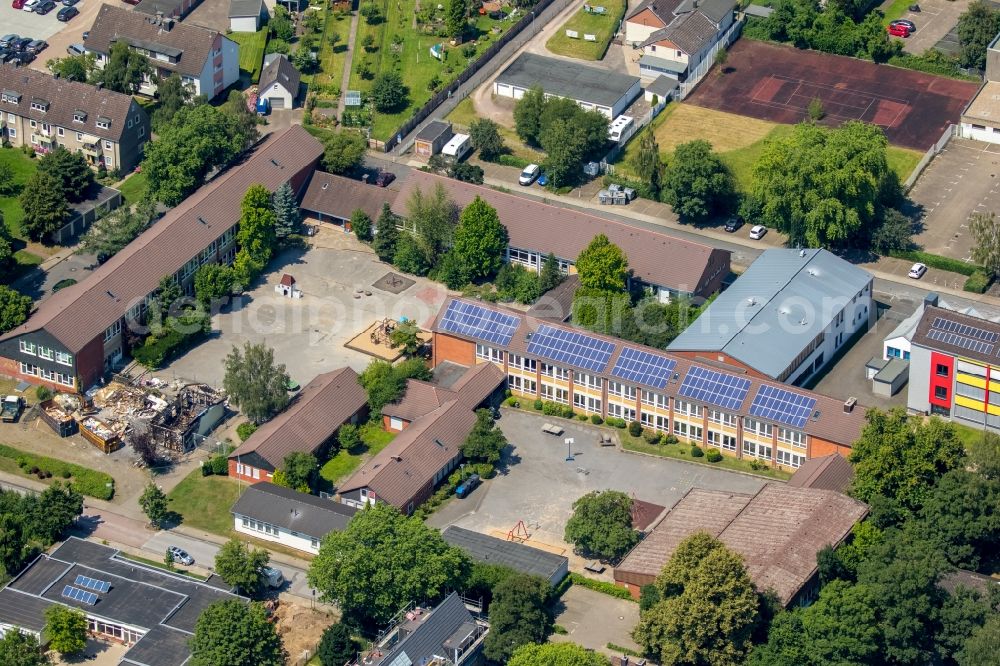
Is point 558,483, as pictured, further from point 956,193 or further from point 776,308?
point 956,193

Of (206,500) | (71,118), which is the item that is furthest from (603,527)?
(71,118)

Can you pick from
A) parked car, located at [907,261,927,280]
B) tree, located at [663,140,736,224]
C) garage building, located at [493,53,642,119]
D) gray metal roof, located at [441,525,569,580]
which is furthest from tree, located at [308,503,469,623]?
garage building, located at [493,53,642,119]

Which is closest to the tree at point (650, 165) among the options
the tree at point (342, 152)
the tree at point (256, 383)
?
the tree at point (342, 152)

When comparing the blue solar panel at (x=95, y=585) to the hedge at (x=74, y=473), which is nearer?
the blue solar panel at (x=95, y=585)

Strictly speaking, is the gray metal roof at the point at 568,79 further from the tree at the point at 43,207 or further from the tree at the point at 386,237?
the tree at the point at 43,207

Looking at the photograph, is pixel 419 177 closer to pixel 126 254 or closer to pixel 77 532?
pixel 126 254

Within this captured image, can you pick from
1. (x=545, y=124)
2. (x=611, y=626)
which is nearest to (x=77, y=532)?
(x=611, y=626)

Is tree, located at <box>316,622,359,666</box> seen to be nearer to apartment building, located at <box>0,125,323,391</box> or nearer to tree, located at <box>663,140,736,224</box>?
apartment building, located at <box>0,125,323,391</box>
